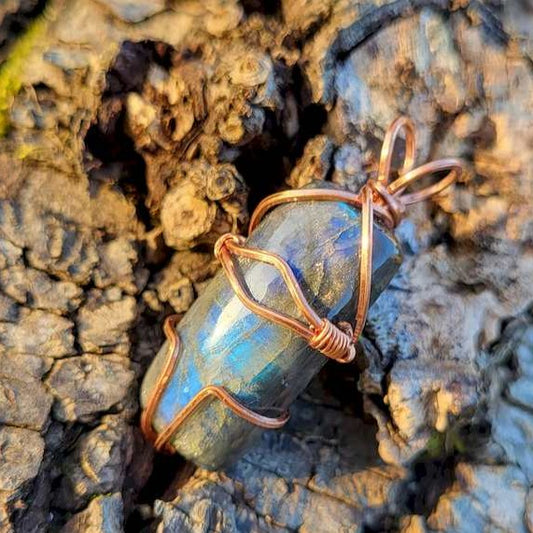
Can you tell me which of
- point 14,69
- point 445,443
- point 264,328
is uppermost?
point 14,69

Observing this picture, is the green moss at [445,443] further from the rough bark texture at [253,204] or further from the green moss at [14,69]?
the green moss at [14,69]

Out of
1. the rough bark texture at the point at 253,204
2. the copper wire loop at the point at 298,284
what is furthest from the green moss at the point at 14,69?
the copper wire loop at the point at 298,284

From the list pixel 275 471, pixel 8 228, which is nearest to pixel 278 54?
pixel 8 228

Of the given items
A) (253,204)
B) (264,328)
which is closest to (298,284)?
(264,328)

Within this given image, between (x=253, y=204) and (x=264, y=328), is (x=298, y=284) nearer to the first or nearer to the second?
(x=264, y=328)

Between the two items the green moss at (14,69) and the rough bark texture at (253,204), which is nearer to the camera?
the rough bark texture at (253,204)

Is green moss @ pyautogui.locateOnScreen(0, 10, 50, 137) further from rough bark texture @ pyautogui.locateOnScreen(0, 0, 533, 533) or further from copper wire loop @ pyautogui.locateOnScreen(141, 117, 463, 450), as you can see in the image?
copper wire loop @ pyautogui.locateOnScreen(141, 117, 463, 450)
